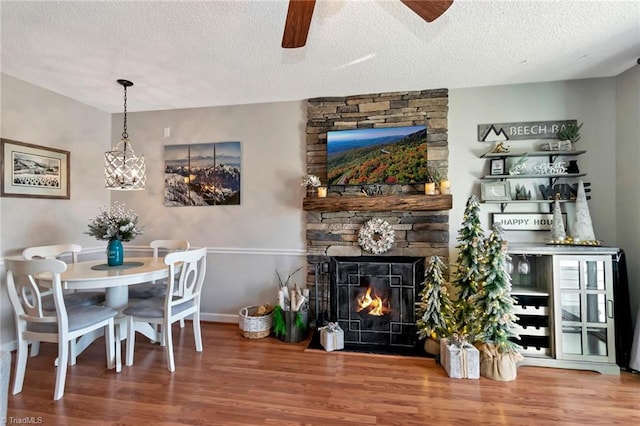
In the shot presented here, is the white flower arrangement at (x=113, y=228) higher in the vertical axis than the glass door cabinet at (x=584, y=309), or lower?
higher

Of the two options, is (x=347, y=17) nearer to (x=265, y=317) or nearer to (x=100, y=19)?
(x=100, y=19)

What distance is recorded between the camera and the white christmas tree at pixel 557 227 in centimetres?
265

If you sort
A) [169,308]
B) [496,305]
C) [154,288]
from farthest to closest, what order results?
[154,288]
[169,308]
[496,305]

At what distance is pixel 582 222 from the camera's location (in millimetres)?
2633

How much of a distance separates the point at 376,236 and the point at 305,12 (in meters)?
2.17

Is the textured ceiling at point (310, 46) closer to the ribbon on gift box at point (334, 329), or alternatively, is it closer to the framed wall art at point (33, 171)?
the framed wall art at point (33, 171)

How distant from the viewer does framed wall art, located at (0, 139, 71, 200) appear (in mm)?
2742

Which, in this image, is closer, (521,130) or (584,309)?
(584,309)

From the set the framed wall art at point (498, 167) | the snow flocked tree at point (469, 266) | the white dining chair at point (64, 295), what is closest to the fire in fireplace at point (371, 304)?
the snow flocked tree at point (469, 266)

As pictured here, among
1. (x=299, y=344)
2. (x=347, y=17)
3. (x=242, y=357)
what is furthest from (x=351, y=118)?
(x=242, y=357)

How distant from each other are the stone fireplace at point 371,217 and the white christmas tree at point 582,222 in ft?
3.52

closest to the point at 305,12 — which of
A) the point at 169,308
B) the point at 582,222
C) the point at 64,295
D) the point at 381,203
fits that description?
the point at 381,203

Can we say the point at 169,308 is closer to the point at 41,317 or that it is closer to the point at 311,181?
the point at 41,317

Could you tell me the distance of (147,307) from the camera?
2525mm
